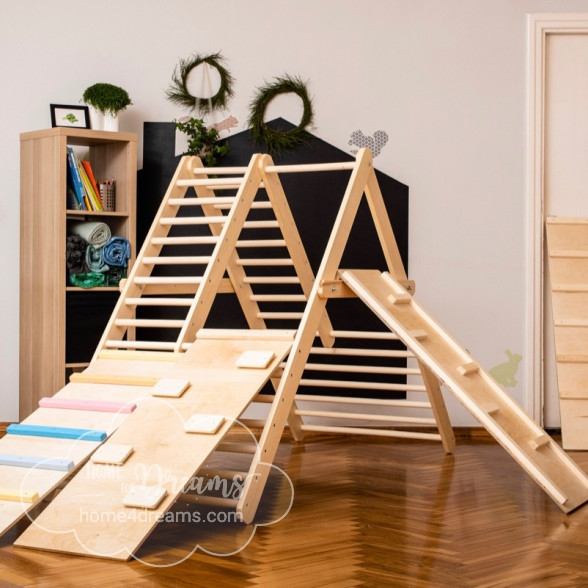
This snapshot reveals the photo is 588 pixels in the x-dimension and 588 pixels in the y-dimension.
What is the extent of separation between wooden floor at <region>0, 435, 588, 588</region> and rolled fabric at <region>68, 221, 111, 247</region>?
64.4 inches

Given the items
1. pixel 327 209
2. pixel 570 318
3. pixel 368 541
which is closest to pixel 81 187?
pixel 327 209

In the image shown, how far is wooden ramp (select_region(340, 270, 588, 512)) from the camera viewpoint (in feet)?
10.2

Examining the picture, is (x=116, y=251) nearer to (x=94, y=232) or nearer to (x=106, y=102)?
(x=94, y=232)

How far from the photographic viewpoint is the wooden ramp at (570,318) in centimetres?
458

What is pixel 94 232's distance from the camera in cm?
455

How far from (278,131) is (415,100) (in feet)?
2.65

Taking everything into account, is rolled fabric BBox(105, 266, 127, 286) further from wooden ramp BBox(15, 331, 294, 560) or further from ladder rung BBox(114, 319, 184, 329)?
wooden ramp BBox(15, 331, 294, 560)

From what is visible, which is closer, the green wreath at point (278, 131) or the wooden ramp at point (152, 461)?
the wooden ramp at point (152, 461)

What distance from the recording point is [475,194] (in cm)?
486

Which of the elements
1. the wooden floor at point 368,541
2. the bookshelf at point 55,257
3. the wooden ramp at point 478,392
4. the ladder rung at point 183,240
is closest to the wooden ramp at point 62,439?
the wooden floor at point 368,541

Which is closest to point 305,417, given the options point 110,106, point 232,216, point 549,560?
point 232,216

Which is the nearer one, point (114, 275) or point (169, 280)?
point (169, 280)

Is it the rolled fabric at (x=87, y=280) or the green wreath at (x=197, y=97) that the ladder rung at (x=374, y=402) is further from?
the green wreath at (x=197, y=97)

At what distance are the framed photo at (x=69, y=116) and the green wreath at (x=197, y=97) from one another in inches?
20.1
